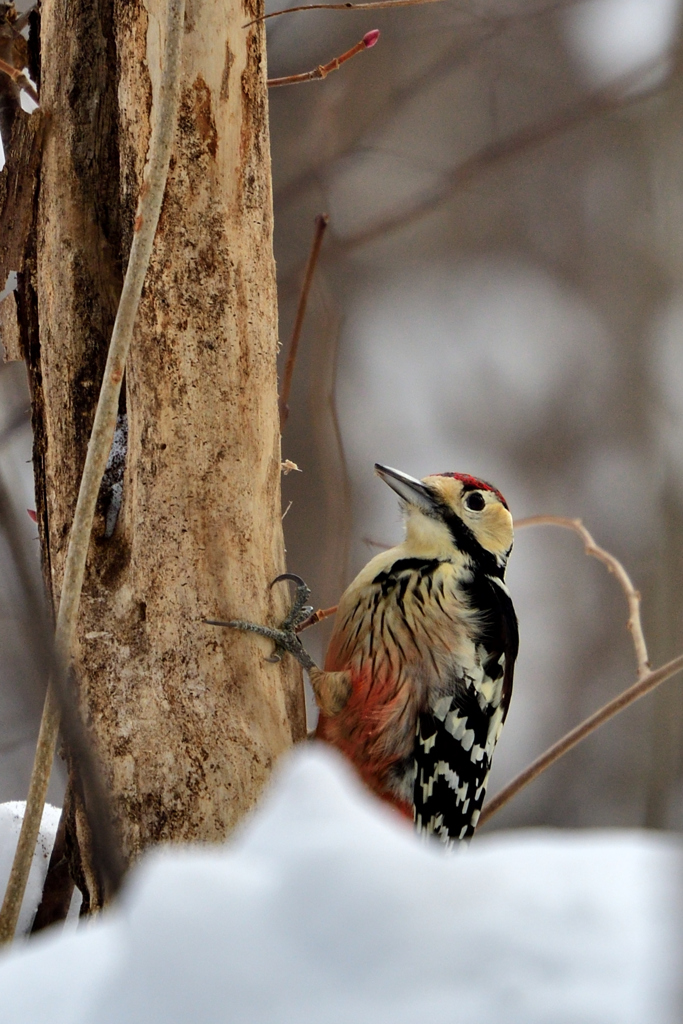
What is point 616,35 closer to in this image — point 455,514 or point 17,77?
point 455,514

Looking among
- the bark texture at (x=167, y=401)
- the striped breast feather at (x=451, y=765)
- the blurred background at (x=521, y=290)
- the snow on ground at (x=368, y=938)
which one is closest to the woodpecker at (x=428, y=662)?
the striped breast feather at (x=451, y=765)

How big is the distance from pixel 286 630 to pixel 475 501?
61 centimetres

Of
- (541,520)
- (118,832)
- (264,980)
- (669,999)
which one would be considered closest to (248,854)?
(264,980)

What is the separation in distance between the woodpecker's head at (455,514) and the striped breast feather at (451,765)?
27 centimetres

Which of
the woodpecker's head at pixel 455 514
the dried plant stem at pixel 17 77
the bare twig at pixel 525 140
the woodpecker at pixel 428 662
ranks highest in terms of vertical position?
the bare twig at pixel 525 140

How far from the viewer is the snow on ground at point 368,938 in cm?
38

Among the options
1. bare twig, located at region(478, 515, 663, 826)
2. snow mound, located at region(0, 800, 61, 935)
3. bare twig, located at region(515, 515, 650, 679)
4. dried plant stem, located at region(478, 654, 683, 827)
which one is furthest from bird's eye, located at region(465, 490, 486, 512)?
snow mound, located at region(0, 800, 61, 935)

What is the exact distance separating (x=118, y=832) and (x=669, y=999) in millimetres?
807

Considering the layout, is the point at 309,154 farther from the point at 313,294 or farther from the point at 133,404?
the point at 133,404

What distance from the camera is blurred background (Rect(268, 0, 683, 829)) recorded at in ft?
10.7

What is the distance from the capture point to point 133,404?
112 centimetres

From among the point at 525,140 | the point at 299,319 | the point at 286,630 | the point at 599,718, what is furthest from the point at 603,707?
the point at 525,140

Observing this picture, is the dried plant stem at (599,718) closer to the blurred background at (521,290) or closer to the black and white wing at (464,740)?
the black and white wing at (464,740)

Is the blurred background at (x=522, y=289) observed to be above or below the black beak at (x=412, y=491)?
above
